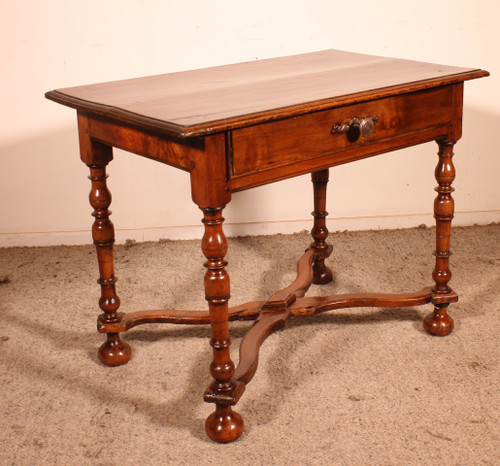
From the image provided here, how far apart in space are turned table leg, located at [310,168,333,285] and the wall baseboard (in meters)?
0.58

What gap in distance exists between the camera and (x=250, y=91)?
215 cm

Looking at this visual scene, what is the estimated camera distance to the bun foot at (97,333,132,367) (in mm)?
2533

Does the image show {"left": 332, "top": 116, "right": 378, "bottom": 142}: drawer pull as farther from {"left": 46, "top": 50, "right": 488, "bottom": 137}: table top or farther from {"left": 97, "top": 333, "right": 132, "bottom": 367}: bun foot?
{"left": 97, "top": 333, "right": 132, "bottom": 367}: bun foot

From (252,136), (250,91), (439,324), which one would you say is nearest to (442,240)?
(439,324)

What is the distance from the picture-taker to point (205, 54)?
3412 millimetres

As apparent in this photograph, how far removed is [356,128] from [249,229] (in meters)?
1.62

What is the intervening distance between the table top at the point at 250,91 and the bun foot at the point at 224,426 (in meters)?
0.80

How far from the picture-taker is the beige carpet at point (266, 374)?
2.09 metres

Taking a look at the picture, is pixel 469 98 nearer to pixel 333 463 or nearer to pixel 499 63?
pixel 499 63

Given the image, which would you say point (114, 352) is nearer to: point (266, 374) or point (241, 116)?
point (266, 374)

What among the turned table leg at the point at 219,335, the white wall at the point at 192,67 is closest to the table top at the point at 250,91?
the turned table leg at the point at 219,335

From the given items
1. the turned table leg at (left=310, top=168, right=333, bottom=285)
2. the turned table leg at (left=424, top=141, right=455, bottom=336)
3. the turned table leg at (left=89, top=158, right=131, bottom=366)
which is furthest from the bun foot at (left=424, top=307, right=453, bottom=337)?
the turned table leg at (left=89, top=158, right=131, bottom=366)

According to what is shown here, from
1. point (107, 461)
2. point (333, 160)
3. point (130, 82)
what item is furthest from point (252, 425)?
point (130, 82)

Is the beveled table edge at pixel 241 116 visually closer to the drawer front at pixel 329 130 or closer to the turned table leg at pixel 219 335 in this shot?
the drawer front at pixel 329 130
